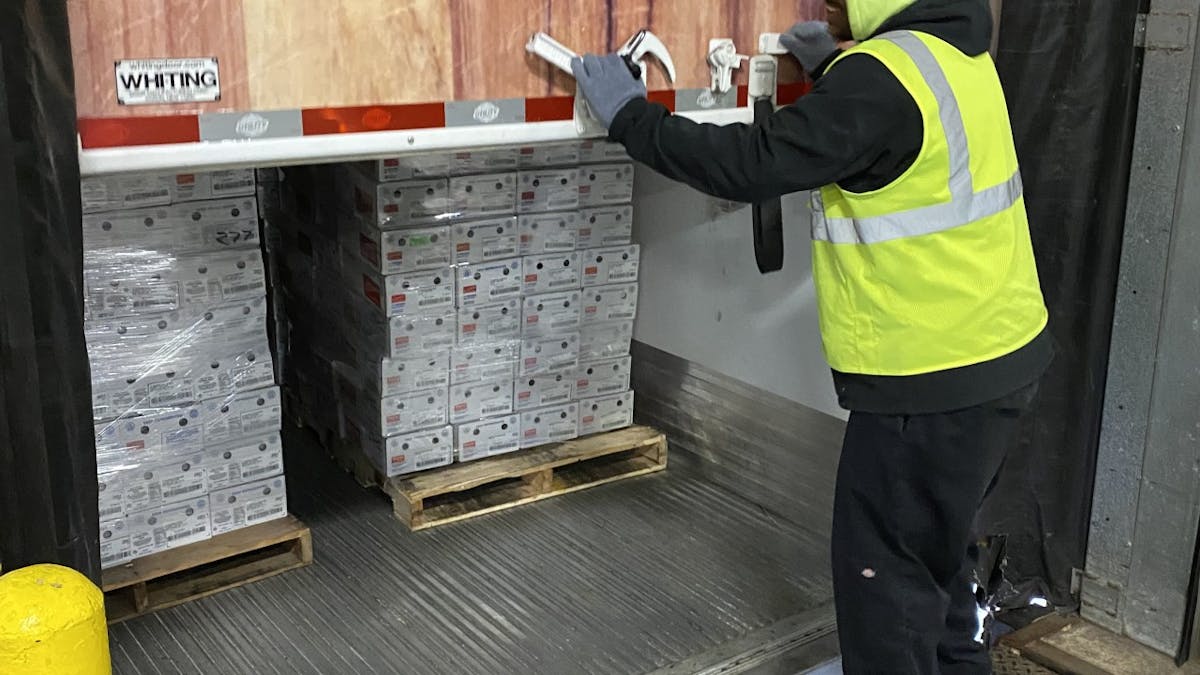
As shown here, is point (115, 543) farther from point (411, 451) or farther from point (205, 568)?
point (411, 451)

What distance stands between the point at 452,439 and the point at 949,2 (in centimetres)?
293

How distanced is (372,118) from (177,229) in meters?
1.82

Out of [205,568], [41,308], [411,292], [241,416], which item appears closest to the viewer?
[41,308]

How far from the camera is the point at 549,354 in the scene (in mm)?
5074

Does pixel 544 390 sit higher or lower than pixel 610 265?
lower

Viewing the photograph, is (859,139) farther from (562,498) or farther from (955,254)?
(562,498)

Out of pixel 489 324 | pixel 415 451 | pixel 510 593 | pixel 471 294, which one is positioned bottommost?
pixel 510 593

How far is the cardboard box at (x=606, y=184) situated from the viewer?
4965 millimetres

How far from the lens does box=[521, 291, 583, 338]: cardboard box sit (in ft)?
16.3

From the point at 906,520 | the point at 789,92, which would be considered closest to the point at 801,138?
the point at 789,92

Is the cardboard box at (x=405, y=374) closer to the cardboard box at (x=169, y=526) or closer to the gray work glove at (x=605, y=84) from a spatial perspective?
the cardboard box at (x=169, y=526)

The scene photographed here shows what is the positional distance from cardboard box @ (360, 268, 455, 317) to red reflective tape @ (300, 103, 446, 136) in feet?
7.10

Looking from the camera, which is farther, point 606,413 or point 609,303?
point 606,413

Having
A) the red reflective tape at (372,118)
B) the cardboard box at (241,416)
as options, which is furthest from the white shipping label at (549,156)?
the red reflective tape at (372,118)
